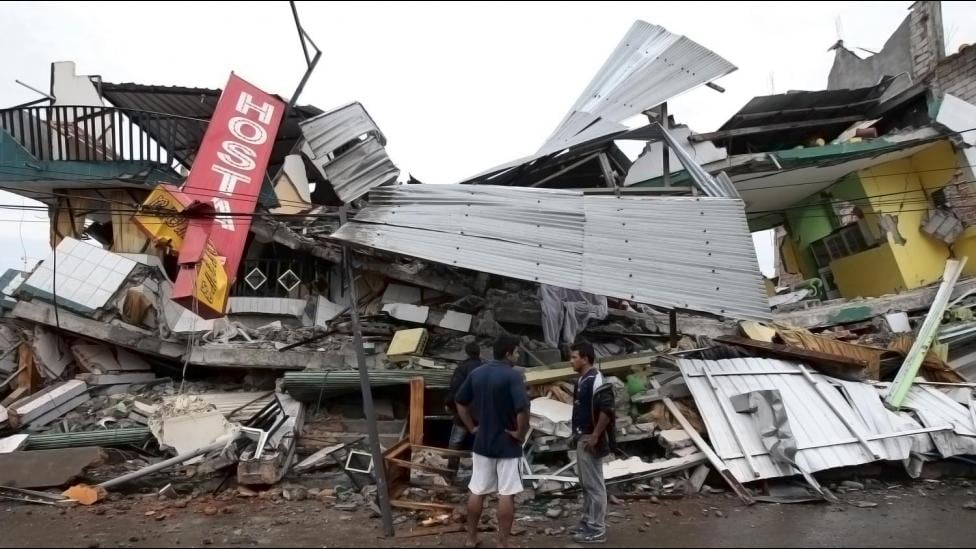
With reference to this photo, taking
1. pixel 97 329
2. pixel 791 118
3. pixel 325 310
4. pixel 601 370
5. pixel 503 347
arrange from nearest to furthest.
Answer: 1. pixel 503 347
2. pixel 601 370
3. pixel 97 329
4. pixel 325 310
5. pixel 791 118

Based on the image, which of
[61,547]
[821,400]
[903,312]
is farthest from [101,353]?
[903,312]

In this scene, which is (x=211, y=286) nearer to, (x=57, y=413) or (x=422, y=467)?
(x=57, y=413)

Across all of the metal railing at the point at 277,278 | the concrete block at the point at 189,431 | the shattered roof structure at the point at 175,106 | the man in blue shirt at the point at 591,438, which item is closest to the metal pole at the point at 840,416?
the man in blue shirt at the point at 591,438

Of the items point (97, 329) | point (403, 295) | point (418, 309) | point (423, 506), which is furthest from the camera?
point (403, 295)

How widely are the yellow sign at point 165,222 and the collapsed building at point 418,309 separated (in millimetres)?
32

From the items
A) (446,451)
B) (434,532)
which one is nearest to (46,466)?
(446,451)

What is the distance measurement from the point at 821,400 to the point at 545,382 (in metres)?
3.36

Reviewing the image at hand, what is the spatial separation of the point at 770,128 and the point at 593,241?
26.2 ft

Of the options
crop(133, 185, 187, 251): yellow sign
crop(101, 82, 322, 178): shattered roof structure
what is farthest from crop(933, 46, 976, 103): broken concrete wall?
crop(133, 185, 187, 251): yellow sign

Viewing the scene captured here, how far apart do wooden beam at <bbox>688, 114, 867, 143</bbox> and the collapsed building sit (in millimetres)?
98

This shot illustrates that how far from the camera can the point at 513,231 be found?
6469 mm

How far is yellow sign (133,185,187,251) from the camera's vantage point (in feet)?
25.3

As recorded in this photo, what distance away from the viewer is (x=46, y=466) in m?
6.79

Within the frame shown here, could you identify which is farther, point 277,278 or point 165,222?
point 277,278
